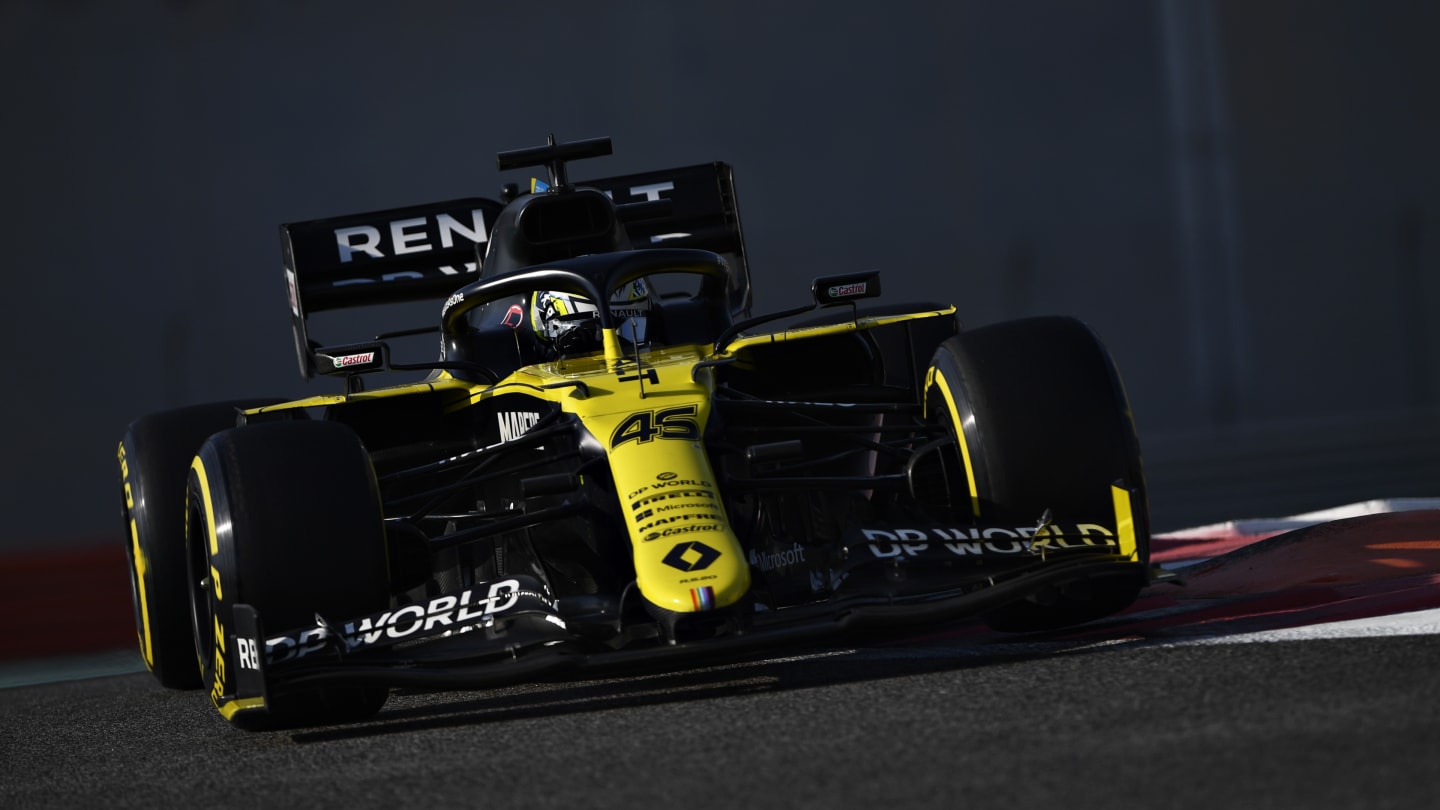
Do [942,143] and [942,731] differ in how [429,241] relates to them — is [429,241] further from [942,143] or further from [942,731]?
[942,143]

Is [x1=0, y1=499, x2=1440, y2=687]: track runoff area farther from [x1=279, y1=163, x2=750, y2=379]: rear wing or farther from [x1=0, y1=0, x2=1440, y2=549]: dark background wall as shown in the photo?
[x1=0, y1=0, x2=1440, y2=549]: dark background wall

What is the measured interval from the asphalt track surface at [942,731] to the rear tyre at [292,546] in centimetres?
12

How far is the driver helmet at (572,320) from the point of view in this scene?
609 cm

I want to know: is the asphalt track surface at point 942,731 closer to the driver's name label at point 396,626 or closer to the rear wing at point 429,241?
the driver's name label at point 396,626

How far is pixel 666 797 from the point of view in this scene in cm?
320

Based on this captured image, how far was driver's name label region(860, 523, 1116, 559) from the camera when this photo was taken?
15.0 feet

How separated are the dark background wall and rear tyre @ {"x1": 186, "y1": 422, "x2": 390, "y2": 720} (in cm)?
1246

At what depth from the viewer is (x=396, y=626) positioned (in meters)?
4.34

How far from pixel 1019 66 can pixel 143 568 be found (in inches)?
542

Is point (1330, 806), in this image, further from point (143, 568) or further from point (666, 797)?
point (143, 568)

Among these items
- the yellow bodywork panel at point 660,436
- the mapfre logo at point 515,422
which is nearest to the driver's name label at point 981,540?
the yellow bodywork panel at point 660,436

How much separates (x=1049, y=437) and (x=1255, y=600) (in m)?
0.96

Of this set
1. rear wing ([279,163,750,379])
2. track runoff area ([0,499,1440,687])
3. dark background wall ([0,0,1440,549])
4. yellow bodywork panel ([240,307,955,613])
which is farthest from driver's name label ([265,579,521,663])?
dark background wall ([0,0,1440,549])

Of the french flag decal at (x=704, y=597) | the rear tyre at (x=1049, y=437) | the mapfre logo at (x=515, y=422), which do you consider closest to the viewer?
the french flag decal at (x=704, y=597)
